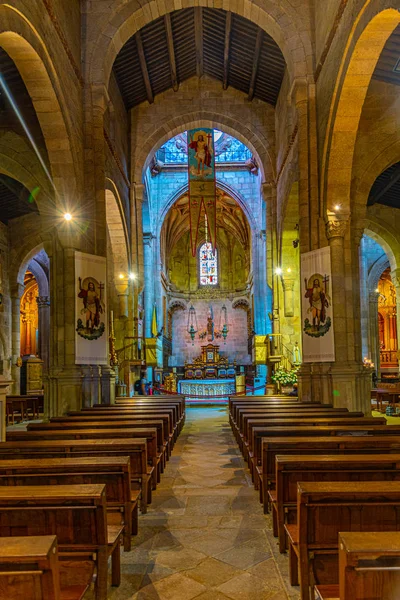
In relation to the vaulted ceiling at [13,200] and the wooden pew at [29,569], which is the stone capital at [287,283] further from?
the wooden pew at [29,569]

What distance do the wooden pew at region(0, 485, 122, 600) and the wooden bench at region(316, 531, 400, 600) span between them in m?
1.45

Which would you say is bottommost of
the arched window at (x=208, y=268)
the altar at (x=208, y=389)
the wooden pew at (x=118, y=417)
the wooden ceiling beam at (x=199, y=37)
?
the altar at (x=208, y=389)

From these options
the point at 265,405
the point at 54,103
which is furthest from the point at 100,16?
the point at 265,405

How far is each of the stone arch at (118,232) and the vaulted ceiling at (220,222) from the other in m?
12.7

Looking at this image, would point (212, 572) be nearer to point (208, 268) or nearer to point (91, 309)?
point (91, 309)

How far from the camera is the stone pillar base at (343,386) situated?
10812 mm

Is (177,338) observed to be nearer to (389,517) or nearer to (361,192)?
(361,192)

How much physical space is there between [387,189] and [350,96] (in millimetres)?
6037

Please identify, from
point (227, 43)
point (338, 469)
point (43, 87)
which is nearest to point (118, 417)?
point (338, 469)

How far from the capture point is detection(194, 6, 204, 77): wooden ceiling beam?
14926 millimetres

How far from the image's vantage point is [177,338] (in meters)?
36.2

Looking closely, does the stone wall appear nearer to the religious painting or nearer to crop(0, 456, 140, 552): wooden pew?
the religious painting

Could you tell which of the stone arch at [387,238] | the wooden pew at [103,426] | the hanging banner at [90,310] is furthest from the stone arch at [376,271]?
the wooden pew at [103,426]

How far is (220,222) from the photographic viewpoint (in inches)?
1422
